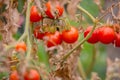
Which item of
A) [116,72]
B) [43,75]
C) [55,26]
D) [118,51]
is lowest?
[118,51]

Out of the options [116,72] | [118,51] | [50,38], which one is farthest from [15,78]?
[118,51]

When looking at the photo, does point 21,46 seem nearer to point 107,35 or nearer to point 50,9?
point 50,9

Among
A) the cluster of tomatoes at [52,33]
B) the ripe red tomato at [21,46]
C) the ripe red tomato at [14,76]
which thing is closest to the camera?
the ripe red tomato at [14,76]

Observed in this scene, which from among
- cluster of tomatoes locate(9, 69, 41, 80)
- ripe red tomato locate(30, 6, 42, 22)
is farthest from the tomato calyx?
cluster of tomatoes locate(9, 69, 41, 80)

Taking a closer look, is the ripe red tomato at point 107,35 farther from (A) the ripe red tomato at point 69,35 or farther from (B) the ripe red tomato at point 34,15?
(B) the ripe red tomato at point 34,15

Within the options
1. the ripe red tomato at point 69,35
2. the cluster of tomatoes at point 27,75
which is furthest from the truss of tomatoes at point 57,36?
the cluster of tomatoes at point 27,75

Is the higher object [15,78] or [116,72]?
[15,78]

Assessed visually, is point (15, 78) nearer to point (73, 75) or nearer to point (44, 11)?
point (44, 11)

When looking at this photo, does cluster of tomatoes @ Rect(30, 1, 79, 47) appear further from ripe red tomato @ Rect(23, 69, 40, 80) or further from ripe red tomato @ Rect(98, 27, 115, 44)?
ripe red tomato @ Rect(23, 69, 40, 80)
